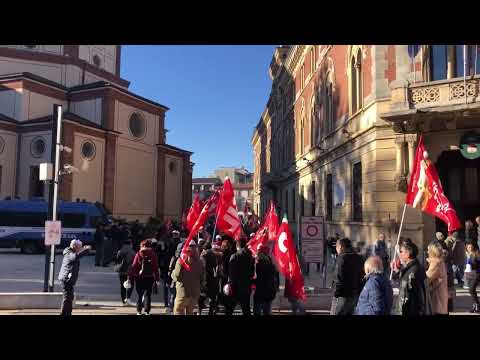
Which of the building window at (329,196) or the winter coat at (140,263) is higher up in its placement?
the building window at (329,196)

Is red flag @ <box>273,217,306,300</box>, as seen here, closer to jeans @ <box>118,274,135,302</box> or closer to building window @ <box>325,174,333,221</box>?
jeans @ <box>118,274,135,302</box>

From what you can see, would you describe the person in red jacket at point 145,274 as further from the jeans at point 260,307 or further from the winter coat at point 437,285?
the winter coat at point 437,285

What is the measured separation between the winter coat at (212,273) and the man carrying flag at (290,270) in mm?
1318

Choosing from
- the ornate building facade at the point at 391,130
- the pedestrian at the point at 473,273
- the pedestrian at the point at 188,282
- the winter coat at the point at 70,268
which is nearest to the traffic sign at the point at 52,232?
the winter coat at the point at 70,268

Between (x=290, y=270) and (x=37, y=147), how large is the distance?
3143cm

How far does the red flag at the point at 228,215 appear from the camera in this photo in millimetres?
10969

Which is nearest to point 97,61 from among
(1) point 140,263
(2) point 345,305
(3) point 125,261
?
(3) point 125,261

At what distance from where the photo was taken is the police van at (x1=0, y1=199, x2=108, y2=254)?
74.2 feet

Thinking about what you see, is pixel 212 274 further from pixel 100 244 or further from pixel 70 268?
pixel 100 244
